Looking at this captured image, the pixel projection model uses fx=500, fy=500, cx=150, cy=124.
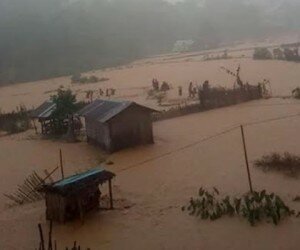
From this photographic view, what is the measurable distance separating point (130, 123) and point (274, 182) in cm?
804

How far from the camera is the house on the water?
21.4m

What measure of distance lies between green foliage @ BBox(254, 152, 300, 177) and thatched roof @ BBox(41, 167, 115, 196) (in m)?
5.66

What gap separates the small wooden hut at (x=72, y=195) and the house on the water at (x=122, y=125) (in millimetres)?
6754

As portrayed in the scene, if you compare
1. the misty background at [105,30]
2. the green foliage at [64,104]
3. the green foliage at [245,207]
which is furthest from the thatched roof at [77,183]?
the misty background at [105,30]

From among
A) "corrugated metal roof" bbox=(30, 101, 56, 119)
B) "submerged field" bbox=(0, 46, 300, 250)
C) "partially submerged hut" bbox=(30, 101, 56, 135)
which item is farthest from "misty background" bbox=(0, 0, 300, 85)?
"submerged field" bbox=(0, 46, 300, 250)

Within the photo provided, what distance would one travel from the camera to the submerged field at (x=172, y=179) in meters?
12.6

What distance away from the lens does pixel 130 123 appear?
2178cm

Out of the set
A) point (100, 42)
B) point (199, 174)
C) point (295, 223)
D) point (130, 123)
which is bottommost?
point (295, 223)

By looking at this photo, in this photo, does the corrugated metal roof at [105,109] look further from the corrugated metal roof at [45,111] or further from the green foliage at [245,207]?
the green foliage at [245,207]

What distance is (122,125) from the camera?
21.5m

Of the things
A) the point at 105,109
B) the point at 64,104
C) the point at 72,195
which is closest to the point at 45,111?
the point at 64,104

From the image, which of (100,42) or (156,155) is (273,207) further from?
(100,42)

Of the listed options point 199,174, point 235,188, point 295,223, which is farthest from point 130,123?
point 295,223

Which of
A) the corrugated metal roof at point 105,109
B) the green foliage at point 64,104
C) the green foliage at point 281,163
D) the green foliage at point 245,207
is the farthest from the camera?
the green foliage at point 64,104
